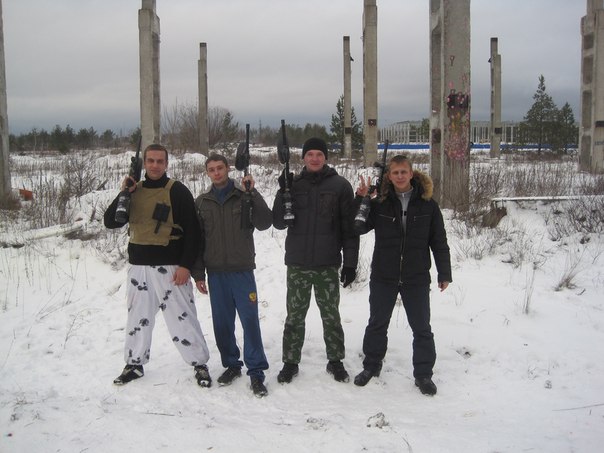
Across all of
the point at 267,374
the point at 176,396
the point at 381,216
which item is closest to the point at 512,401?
the point at 381,216

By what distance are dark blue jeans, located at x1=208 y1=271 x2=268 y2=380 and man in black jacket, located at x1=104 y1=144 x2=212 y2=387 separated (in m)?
0.24

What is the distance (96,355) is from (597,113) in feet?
52.9

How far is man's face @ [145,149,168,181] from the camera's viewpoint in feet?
12.6

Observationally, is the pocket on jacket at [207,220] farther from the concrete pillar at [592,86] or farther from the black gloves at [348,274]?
the concrete pillar at [592,86]

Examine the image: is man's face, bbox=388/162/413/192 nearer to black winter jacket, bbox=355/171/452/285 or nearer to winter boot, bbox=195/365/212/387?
black winter jacket, bbox=355/171/452/285

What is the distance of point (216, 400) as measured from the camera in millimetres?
3729

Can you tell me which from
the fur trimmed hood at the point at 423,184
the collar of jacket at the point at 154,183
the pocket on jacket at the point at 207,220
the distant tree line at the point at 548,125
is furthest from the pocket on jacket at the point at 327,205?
the distant tree line at the point at 548,125

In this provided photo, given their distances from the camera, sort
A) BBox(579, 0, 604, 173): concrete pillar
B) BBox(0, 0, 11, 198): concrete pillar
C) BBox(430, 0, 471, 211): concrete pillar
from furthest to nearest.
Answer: BBox(579, 0, 604, 173): concrete pillar < BBox(0, 0, 11, 198): concrete pillar < BBox(430, 0, 471, 211): concrete pillar

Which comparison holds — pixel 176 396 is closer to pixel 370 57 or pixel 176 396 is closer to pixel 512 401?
pixel 512 401

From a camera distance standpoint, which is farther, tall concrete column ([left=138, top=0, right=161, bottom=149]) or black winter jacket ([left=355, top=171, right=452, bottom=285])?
tall concrete column ([left=138, top=0, right=161, bottom=149])

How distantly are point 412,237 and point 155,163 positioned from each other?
2.20 meters

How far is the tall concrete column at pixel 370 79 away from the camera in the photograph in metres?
16.2

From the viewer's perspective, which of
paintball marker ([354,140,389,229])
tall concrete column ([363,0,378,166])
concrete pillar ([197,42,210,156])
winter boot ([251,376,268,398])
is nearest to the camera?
paintball marker ([354,140,389,229])

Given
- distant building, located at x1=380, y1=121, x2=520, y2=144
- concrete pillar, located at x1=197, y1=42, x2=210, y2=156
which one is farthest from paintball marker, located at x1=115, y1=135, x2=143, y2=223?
distant building, located at x1=380, y1=121, x2=520, y2=144
